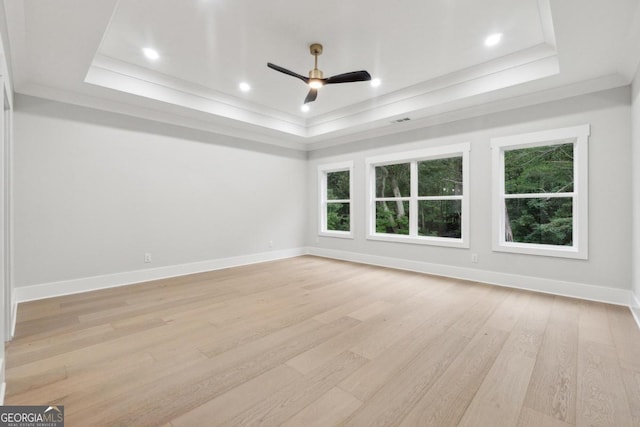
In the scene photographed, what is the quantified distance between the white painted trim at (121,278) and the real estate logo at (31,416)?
8.93ft

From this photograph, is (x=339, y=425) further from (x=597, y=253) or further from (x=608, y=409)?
(x=597, y=253)

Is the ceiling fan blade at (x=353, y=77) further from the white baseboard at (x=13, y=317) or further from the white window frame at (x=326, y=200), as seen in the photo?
the white baseboard at (x=13, y=317)

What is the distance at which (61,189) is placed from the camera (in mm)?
3744

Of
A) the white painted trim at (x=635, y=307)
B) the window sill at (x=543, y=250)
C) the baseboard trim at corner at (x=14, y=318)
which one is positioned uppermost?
the window sill at (x=543, y=250)

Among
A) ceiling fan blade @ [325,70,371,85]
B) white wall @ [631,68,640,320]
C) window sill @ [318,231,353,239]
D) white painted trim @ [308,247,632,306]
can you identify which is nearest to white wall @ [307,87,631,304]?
white painted trim @ [308,247,632,306]

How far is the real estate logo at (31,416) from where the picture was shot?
1.48m

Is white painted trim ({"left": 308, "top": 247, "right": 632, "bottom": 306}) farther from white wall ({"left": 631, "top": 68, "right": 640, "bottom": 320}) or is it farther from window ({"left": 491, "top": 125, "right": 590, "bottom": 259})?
window ({"left": 491, "top": 125, "right": 590, "bottom": 259})

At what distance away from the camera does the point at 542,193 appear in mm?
3951

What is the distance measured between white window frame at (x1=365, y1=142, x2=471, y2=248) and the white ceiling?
0.55 meters

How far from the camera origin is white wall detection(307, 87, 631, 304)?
3.36 m

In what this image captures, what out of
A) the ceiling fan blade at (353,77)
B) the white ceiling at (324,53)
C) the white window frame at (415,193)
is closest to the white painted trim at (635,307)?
the white window frame at (415,193)

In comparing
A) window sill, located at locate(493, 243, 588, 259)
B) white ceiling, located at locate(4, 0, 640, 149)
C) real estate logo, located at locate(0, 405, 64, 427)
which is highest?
white ceiling, located at locate(4, 0, 640, 149)

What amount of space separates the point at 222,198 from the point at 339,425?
459 cm

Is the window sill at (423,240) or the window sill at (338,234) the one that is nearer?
the window sill at (423,240)
